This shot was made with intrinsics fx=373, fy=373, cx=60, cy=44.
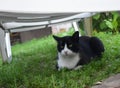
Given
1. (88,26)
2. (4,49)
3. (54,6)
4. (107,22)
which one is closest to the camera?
(54,6)

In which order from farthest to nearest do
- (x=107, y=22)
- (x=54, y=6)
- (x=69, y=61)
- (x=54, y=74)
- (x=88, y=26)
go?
(x=107, y=22)
(x=88, y=26)
(x=69, y=61)
(x=54, y=74)
(x=54, y=6)

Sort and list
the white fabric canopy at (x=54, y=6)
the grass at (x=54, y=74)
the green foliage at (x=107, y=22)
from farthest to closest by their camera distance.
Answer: the green foliage at (x=107, y=22) < the grass at (x=54, y=74) < the white fabric canopy at (x=54, y=6)

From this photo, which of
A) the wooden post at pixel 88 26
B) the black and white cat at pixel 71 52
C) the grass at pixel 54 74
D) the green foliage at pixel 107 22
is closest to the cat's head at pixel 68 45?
the black and white cat at pixel 71 52

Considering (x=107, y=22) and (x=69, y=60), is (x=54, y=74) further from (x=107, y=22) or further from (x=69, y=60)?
(x=107, y=22)

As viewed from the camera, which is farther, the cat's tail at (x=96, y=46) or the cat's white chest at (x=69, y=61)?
the cat's tail at (x=96, y=46)

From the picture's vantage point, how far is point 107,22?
17.1 ft

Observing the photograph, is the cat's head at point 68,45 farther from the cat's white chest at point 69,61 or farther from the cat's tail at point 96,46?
the cat's tail at point 96,46

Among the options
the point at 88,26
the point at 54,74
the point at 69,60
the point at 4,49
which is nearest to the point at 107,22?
the point at 88,26

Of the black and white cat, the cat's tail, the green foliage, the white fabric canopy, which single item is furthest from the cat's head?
the green foliage

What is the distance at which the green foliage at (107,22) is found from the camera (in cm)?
521

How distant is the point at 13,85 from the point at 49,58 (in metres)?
1.06

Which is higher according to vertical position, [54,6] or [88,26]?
[54,6]

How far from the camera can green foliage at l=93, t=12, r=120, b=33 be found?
17.1 feet

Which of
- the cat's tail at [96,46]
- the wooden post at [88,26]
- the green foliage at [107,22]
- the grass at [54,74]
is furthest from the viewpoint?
the green foliage at [107,22]
